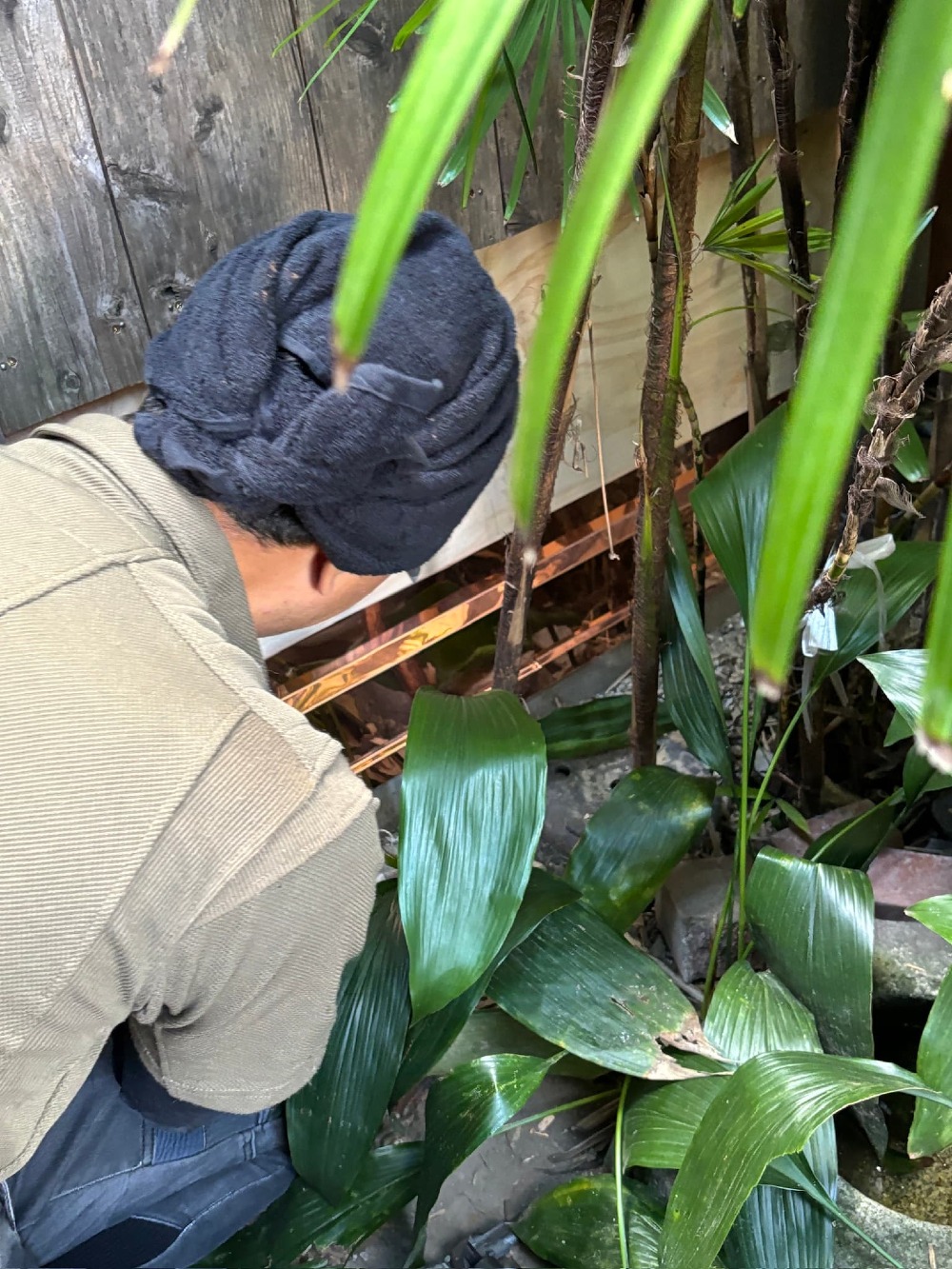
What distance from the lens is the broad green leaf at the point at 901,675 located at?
31.3 inches

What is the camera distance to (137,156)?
2.84 ft

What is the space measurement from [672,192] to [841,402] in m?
0.71

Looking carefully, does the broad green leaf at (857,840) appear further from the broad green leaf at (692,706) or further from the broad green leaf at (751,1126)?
the broad green leaf at (751,1126)

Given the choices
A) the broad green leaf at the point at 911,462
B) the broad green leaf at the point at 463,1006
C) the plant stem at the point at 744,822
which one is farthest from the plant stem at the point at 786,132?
the broad green leaf at the point at 463,1006

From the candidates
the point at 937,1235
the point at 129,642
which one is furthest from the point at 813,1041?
the point at 129,642

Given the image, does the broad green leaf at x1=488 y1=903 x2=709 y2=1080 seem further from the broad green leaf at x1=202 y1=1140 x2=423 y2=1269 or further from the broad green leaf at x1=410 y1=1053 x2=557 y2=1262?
the broad green leaf at x1=202 y1=1140 x2=423 y2=1269

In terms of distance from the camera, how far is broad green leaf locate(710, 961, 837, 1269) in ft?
2.67

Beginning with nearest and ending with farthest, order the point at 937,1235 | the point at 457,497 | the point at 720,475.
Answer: the point at 457,497 < the point at 937,1235 < the point at 720,475

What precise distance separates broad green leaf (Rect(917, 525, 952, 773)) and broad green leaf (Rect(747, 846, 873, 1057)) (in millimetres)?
802

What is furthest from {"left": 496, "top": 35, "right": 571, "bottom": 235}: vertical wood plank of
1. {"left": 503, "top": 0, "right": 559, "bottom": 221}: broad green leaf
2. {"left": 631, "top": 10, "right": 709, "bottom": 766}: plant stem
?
{"left": 631, "top": 10, "right": 709, "bottom": 766}: plant stem

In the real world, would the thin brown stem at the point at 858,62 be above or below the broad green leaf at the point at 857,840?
above

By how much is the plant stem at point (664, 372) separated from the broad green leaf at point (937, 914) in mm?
378

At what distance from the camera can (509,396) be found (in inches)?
27.6

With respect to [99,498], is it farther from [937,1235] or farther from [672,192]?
[937,1235]
